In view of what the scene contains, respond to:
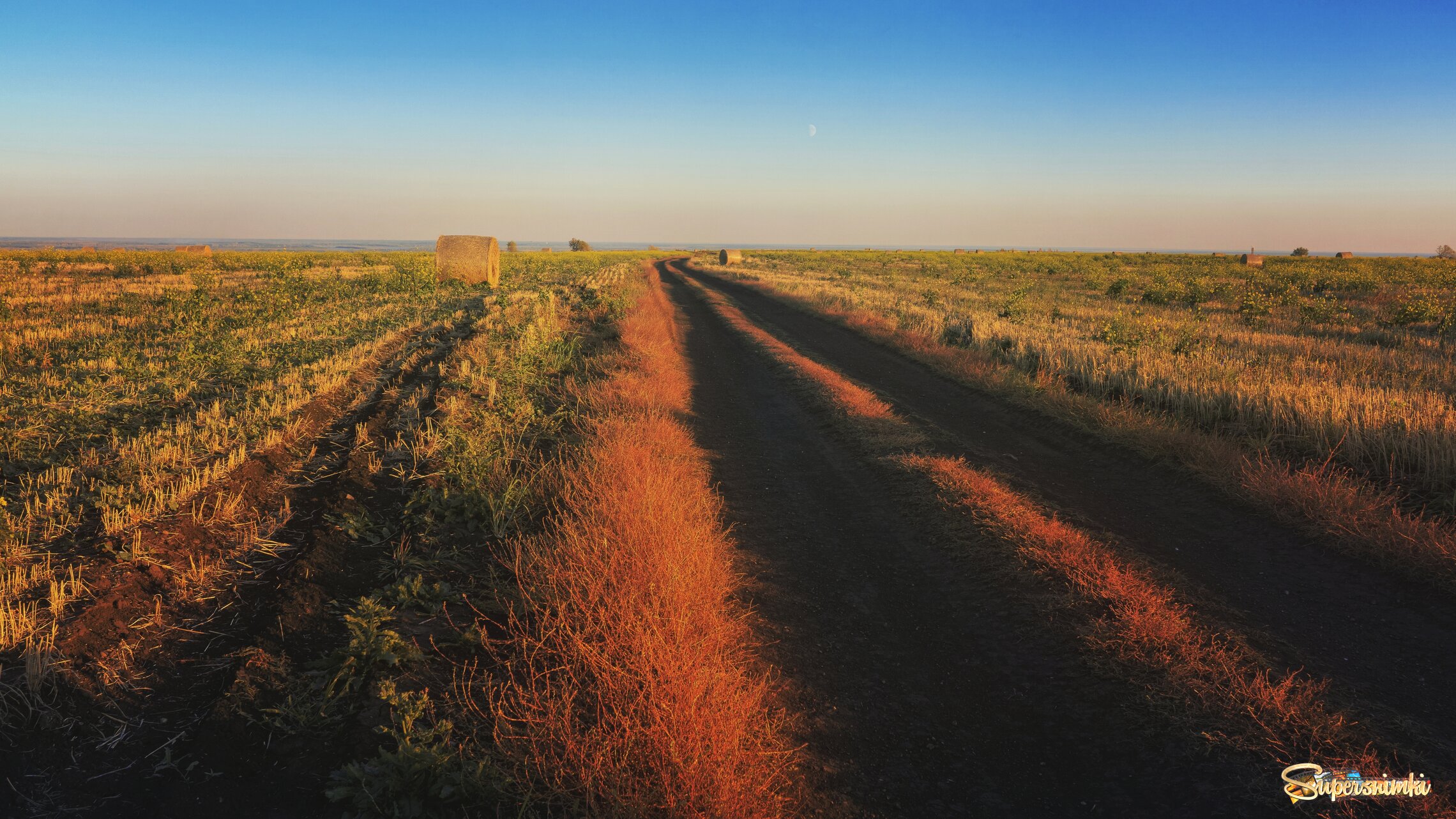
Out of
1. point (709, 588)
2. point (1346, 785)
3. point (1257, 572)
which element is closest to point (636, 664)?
point (709, 588)

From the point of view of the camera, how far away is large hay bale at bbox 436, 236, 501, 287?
29609 millimetres

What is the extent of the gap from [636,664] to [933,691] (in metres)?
1.98

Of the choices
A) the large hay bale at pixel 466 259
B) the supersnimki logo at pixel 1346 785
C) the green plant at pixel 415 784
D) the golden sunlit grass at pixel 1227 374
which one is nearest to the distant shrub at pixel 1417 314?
the golden sunlit grass at pixel 1227 374

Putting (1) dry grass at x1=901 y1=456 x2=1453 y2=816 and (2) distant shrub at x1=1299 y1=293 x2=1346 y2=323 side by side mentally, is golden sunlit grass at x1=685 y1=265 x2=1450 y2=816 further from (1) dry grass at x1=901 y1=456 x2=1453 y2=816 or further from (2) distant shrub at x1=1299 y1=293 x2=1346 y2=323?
(2) distant shrub at x1=1299 y1=293 x2=1346 y2=323

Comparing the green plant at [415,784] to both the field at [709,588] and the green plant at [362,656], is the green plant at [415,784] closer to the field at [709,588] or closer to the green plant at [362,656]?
the field at [709,588]

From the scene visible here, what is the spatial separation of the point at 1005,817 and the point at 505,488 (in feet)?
17.0

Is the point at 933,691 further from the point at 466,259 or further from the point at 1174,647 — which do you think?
the point at 466,259

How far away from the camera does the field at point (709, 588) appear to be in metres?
3.27

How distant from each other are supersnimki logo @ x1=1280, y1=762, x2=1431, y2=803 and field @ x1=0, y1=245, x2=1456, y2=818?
0.21ft

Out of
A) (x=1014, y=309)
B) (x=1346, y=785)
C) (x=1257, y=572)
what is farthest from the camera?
(x=1014, y=309)

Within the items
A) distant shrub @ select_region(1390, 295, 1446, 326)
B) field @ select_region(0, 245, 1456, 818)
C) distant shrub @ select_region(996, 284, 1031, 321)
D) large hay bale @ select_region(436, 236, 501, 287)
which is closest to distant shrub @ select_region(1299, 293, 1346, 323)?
distant shrub @ select_region(1390, 295, 1446, 326)

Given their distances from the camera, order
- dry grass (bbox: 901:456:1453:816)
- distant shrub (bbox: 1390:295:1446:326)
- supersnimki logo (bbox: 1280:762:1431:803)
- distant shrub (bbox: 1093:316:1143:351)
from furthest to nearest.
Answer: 1. distant shrub (bbox: 1390:295:1446:326)
2. distant shrub (bbox: 1093:316:1143:351)
3. dry grass (bbox: 901:456:1453:816)
4. supersnimki logo (bbox: 1280:762:1431:803)

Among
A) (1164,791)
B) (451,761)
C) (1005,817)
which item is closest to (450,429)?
(451,761)

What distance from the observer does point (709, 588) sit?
4.88 meters
